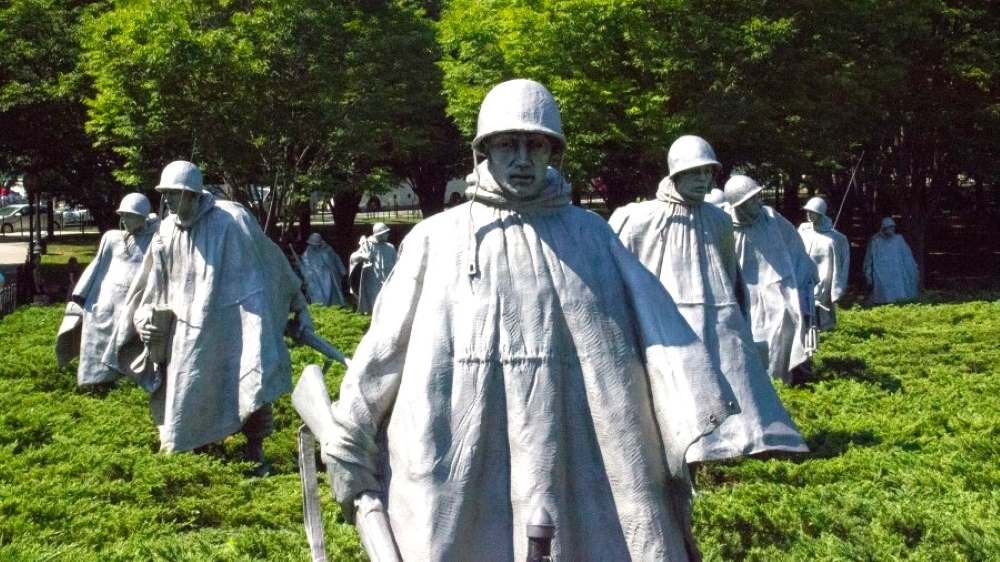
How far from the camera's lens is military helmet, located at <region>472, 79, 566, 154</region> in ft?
16.0

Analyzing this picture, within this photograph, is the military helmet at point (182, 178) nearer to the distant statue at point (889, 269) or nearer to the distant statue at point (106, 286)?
the distant statue at point (106, 286)

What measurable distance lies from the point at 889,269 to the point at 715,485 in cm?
2205

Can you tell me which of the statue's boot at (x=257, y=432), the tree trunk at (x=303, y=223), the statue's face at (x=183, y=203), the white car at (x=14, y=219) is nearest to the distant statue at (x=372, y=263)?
the tree trunk at (x=303, y=223)

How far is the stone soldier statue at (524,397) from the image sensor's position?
15.5ft

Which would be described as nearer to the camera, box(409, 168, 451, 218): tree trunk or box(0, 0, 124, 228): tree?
box(0, 0, 124, 228): tree

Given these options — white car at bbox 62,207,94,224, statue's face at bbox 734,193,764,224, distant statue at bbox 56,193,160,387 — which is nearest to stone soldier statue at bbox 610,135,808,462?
statue's face at bbox 734,193,764,224

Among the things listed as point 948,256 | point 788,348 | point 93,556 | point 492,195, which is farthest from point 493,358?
point 948,256

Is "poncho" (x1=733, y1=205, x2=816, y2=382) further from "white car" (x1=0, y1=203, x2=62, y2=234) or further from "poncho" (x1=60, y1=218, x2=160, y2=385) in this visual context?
"white car" (x1=0, y1=203, x2=62, y2=234)

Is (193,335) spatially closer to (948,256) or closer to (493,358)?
(493,358)

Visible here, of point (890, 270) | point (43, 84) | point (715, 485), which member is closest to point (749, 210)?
point (715, 485)

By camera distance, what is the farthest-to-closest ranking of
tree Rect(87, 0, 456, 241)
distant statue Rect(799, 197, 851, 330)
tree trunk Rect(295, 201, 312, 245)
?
tree trunk Rect(295, 201, 312, 245), tree Rect(87, 0, 456, 241), distant statue Rect(799, 197, 851, 330)

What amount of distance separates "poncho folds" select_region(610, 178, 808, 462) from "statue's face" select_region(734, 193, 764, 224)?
351 centimetres

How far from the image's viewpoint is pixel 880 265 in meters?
31.1

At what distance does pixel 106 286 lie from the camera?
54.4ft
